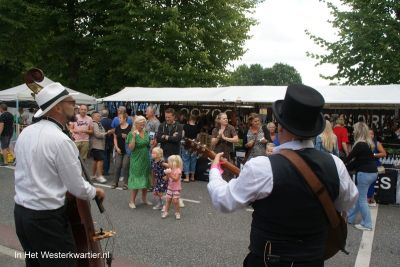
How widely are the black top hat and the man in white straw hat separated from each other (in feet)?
4.95

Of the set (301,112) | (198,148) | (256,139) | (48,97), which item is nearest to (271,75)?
(256,139)

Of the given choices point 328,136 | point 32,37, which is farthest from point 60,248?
point 32,37

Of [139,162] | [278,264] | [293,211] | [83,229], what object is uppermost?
[293,211]

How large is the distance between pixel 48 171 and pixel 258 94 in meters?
9.35

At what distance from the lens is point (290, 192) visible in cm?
229

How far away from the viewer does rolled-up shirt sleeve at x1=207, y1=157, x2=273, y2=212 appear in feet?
7.44

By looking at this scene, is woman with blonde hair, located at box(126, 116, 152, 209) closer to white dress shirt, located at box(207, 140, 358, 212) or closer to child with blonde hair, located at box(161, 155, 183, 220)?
child with blonde hair, located at box(161, 155, 183, 220)

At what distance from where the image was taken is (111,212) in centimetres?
722

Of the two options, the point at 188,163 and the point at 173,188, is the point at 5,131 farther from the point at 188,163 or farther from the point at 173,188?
the point at 173,188

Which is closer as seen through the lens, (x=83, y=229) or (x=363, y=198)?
(x=83, y=229)

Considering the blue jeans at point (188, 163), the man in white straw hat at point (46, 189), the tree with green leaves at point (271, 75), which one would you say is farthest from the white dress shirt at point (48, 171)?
the tree with green leaves at point (271, 75)

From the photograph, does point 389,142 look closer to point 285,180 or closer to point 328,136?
point 328,136

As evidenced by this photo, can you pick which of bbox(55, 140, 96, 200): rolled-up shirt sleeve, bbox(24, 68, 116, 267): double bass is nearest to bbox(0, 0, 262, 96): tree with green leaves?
bbox(24, 68, 116, 267): double bass

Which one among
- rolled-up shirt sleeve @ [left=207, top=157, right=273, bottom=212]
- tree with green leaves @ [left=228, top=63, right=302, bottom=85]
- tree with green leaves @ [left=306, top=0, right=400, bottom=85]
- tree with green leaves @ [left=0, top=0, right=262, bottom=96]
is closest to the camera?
rolled-up shirt sleeve @ [left=207, top=157, right=273, bottom=212]
